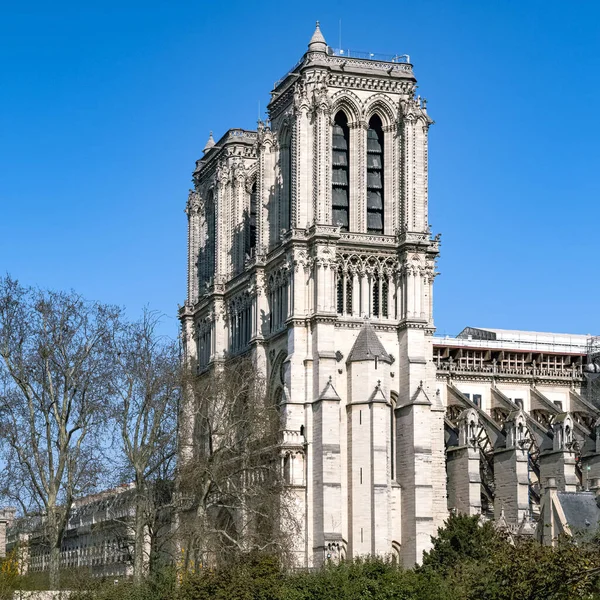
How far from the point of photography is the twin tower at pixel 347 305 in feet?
259

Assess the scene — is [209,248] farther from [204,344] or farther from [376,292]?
[376,292]

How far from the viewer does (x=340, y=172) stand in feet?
287

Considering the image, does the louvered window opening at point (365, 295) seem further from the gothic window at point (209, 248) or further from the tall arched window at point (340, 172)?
the gothic window at point (209, 248)

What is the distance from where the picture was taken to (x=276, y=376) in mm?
85875

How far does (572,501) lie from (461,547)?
399 inches

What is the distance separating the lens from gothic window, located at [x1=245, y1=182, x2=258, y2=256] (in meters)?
95.8

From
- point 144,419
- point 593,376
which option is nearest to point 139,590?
point 144,419

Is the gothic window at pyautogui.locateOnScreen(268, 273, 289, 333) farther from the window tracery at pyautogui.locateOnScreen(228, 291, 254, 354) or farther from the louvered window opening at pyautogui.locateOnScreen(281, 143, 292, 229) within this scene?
the louvered window opening at pyautogui.locateOnScreen(281, 143, 292, 229)

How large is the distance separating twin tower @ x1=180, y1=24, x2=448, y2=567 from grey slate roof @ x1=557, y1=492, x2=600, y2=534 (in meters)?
10.1

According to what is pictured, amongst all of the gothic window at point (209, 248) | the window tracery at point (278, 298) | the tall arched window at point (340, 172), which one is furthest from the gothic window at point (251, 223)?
the tall arched window at point (340, 172)

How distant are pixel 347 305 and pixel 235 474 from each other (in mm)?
13294

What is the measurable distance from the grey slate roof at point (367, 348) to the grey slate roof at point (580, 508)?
45.3 feet

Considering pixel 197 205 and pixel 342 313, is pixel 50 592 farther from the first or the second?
pixel 197 205

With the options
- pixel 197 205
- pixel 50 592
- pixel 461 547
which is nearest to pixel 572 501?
pixel 461 547
